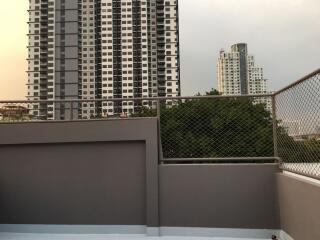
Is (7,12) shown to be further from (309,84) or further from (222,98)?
(309,84)

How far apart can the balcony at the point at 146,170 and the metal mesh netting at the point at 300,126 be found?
0.78ft

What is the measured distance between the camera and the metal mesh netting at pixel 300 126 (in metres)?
3.04

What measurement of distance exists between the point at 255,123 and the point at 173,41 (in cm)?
3500

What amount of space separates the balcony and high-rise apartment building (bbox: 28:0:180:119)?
33.5 m

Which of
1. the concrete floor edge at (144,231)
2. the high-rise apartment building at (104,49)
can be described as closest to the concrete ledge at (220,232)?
the concrete floor edge at (144,231)

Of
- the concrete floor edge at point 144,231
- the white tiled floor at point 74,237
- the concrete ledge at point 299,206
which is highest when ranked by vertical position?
the concrete ledge at point 299,206

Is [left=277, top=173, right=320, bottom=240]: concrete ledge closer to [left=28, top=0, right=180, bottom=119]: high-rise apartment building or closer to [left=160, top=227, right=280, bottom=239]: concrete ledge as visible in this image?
[left=160, top=227, right=280, bottom=239]: concrete ledge

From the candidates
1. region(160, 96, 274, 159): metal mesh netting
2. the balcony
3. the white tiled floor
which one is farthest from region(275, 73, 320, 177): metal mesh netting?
the white tiled floor

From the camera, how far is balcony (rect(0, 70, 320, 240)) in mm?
4578

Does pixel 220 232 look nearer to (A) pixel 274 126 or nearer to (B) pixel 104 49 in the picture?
(A) pixel 274 126

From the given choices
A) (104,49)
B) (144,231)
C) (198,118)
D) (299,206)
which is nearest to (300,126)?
(299,206)

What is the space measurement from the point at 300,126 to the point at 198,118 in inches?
70.3

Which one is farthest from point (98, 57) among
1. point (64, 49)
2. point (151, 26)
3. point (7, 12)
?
point (7, 12)

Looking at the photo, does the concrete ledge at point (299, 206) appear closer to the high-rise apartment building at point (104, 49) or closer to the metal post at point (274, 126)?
the metal post at point (274, 126)
